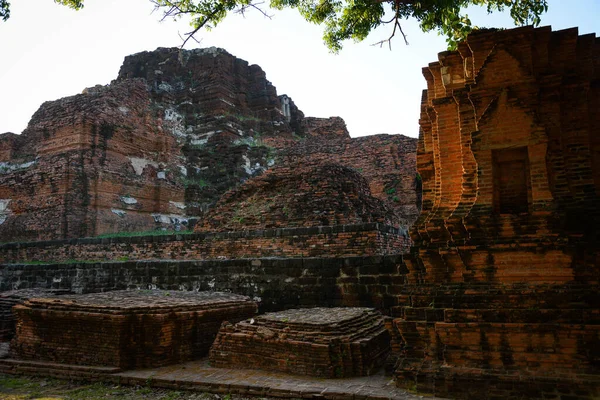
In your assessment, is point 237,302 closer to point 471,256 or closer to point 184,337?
point 184,337

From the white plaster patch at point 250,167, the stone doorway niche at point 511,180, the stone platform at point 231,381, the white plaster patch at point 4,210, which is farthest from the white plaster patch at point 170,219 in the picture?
the stone doorway niche at point 511,180

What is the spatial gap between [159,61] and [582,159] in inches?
806

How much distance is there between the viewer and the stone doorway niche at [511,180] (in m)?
4.83

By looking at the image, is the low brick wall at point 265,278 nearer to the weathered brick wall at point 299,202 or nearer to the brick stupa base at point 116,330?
the brick stupa base at point 116,330

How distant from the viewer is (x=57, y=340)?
Answer: 6.46m

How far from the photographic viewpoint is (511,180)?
16.2 feet

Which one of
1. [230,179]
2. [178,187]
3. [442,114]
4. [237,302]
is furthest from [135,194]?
[442,114]

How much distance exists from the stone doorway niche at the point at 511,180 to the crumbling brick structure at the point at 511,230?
0.04 feet

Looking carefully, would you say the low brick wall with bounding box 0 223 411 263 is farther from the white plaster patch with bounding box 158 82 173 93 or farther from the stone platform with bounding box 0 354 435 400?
the white plaster patch with bounding box 158 82 173 93

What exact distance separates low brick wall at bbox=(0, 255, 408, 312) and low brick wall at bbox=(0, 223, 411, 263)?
991 mm

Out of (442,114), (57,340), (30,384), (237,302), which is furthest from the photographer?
(237,302)

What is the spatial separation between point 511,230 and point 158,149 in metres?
14.8

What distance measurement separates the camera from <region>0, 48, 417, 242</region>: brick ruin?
14.2 m

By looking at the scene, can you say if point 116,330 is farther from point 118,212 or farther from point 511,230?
point 118,212
